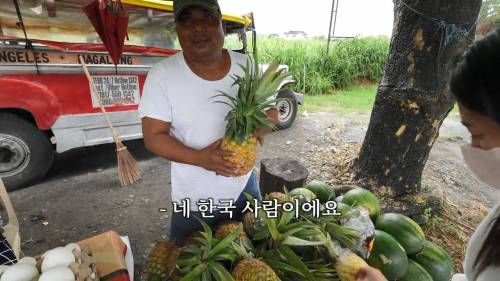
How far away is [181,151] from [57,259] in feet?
2.47

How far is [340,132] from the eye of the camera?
7.27m

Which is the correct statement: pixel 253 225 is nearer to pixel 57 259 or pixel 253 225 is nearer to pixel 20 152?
pixel 57 259

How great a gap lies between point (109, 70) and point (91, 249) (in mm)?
3382

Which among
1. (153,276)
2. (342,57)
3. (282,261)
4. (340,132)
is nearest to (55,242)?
(153,276)

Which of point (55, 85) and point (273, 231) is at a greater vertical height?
point (55, 85)

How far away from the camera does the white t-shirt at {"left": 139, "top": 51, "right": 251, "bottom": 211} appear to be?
170 centimetres

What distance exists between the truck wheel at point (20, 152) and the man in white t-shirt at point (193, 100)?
3405 mm

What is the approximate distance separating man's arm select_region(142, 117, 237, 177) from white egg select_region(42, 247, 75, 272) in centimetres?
64

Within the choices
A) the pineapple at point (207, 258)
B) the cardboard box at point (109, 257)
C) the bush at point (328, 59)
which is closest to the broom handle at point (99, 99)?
the cardboard box at point (109, 257)

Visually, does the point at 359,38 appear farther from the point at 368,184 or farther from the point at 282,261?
the point at 282,261

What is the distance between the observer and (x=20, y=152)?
13.6ft

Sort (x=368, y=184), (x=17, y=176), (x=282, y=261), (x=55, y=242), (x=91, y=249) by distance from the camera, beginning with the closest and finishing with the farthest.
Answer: (x=282, y=261) < (x=91, y=249) < (x=55, y=242) < (x=368, y=184) < (x=17, y=176)

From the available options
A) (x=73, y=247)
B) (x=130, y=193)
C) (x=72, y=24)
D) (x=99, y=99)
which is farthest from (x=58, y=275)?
(x=72, y=24)

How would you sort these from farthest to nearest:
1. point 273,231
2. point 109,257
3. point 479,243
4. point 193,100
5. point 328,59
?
1. point 328,59
2. point 193,100
3. point 109,257
4. point 273,231
5. point 479,243
